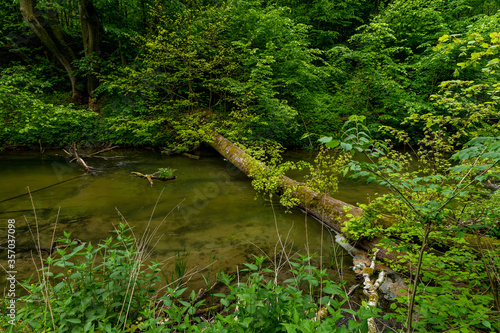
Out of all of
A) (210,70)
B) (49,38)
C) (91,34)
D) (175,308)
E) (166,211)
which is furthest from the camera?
(91,34)

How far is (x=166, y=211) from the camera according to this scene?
534 cm

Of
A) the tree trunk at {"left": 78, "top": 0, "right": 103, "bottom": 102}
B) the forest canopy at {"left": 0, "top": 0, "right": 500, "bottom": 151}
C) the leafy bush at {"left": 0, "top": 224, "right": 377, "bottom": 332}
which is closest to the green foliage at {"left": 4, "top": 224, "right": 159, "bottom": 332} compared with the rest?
the leafy bush at {"left": 0, "top": 224, "right": 377, "bottom": 332}

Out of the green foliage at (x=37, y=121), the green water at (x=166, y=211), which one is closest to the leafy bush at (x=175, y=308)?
the green water at (x=166, y=211)

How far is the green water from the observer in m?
3.98

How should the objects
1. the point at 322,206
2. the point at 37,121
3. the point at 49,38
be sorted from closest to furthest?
the point at 322,206
the point at 37,121
the point at 49,38

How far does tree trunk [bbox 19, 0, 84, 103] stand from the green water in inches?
202

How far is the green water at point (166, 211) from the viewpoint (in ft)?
13.1

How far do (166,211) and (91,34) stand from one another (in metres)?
11.4

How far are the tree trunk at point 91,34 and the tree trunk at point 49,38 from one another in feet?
2.43

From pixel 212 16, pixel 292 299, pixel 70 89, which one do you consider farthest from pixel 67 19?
pixel 292 299

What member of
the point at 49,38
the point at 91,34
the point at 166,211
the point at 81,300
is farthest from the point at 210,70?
the point at 81,300

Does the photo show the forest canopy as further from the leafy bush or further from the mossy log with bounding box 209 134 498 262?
the leafy bush

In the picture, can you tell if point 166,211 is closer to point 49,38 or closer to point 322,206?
point 322,206

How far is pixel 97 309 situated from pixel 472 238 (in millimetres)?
4734
